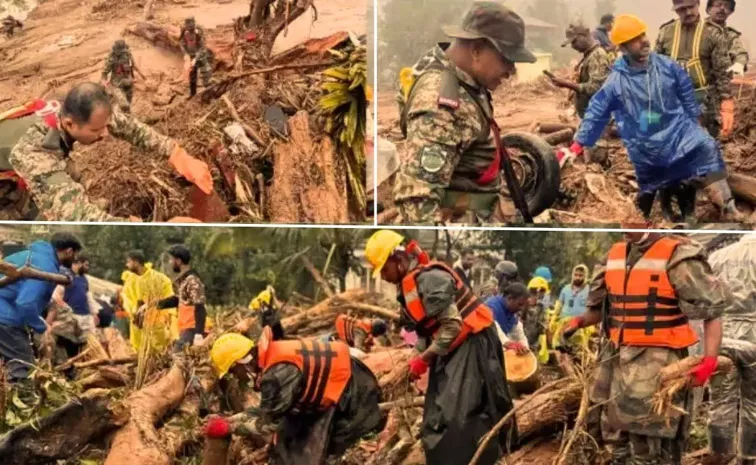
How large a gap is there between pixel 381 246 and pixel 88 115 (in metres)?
1.45

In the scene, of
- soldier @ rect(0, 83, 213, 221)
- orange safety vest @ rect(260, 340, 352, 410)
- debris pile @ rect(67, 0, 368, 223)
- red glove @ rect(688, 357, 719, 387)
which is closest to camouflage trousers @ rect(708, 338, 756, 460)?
red glove @ rect(688, 357, 719, 387)

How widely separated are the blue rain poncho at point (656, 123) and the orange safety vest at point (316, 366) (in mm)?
1389

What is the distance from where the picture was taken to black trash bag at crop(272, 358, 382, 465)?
15.3 ft

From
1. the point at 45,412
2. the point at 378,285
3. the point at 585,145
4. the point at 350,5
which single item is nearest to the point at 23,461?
the point at 45,412

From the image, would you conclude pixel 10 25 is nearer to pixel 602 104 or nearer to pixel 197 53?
pixel 197 53

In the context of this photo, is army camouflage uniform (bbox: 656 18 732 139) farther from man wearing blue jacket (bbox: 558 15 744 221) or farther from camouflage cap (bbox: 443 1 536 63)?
camouflage cap (bbox: 443 1 536 63)

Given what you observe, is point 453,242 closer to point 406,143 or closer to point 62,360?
point 406,143

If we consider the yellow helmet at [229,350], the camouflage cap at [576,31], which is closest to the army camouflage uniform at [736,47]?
the camouflage cap at [576,31]

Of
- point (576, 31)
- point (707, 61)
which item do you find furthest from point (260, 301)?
point (707, 61)

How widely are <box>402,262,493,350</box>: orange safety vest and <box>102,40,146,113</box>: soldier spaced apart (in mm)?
1515

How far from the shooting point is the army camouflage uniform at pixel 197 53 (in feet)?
16.4

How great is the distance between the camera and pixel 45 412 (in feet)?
16.5

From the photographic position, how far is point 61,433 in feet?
16.3

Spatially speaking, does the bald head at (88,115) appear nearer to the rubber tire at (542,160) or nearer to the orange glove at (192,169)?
the orange glove at (192,169)
